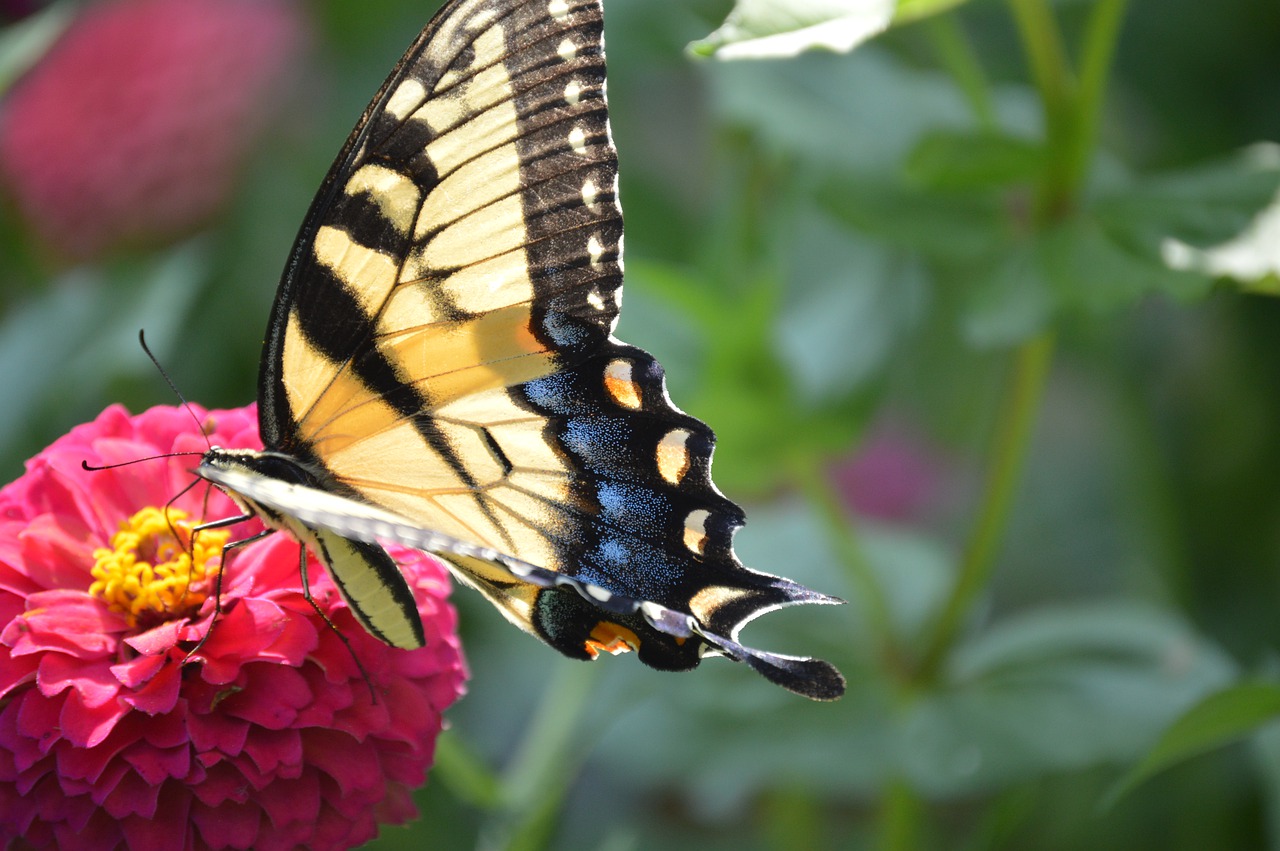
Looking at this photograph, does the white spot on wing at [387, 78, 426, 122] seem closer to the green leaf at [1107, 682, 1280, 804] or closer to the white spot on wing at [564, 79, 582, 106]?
the white spot on wing at [564, 79, 582, 106]

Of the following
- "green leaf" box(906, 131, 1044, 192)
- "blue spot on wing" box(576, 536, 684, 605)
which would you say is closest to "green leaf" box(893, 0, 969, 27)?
"green leaf" box(906, 131, 1044, 192)

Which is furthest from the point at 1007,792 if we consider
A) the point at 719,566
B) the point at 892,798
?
the point at 719,566

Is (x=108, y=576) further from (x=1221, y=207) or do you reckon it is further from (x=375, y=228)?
(x=1221, y=207)

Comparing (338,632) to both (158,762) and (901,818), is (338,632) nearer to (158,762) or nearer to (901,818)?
(158,762)

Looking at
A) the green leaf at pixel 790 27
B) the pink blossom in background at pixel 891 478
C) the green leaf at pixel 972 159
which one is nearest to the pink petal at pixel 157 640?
the green leaf at pixel 790 27

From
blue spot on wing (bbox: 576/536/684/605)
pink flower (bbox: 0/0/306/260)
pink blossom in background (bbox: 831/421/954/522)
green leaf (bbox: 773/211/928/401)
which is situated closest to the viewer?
blue spot on wing (bbox: 576/536/684/605)

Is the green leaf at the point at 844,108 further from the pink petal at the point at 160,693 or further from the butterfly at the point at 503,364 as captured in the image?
the pink petal at the point at 160,693

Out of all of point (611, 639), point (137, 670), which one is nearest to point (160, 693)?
point (137, 670)
